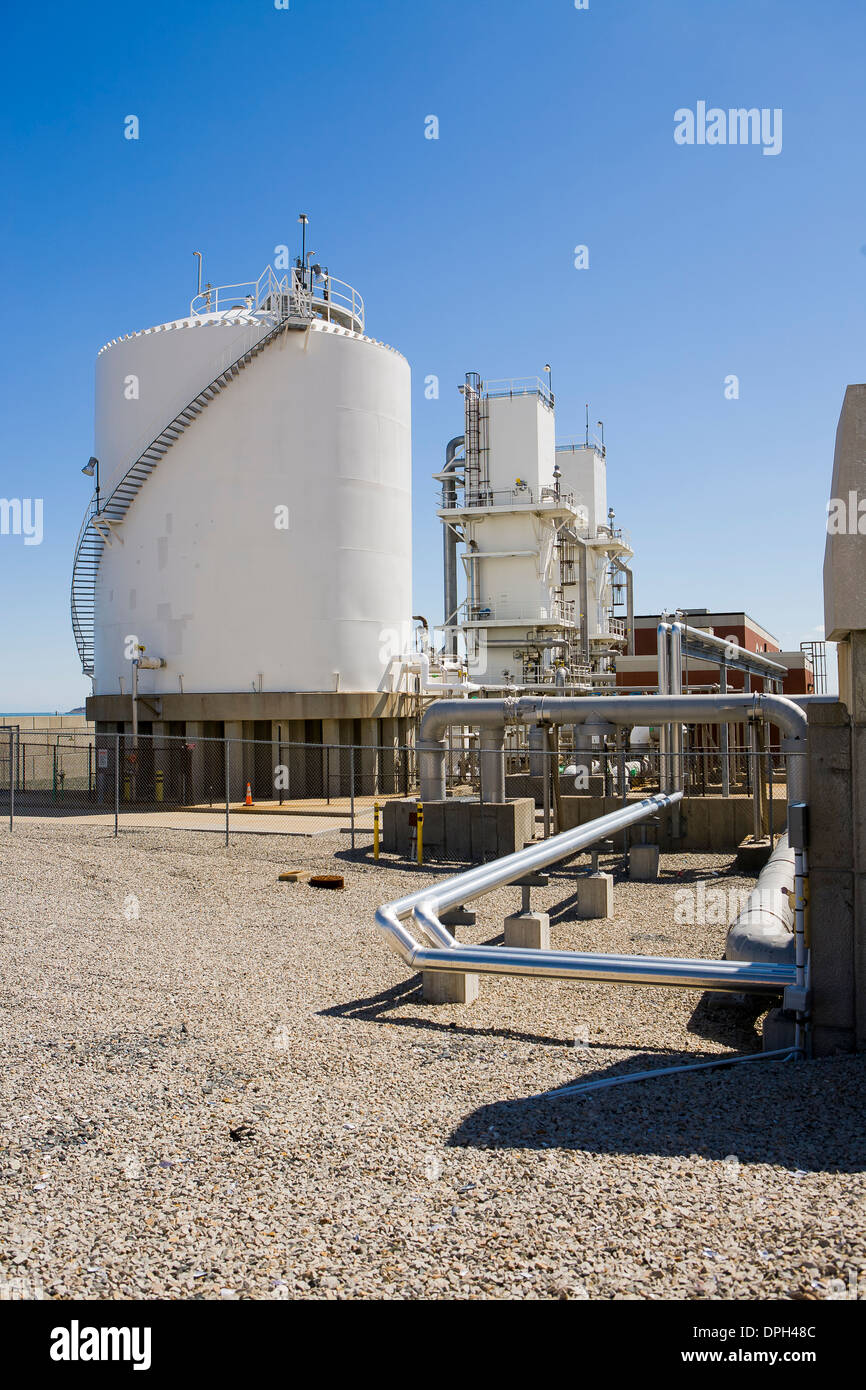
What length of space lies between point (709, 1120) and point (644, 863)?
11098mm

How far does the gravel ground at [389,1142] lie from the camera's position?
4.37m

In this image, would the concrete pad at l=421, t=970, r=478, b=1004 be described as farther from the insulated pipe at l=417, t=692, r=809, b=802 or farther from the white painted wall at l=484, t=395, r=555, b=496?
the white painted wall at l=484, t=395, r=555, b=496

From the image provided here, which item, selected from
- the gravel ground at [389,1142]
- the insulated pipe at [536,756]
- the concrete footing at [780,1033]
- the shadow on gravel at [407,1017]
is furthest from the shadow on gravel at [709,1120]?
the insulated pipe at [536,756]

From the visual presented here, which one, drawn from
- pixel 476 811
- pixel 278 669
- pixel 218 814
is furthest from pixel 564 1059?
pixel 278 669

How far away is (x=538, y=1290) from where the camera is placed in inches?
163

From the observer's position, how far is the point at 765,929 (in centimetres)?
955

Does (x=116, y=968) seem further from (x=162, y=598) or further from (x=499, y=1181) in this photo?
(x=162, y=598)

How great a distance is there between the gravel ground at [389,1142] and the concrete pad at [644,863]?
22.9ft

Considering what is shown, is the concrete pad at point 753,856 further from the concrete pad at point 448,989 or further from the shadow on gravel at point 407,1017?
the concrete pad at point 448,989

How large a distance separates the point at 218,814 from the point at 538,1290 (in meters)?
22.9

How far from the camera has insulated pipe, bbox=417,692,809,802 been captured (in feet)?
56.4

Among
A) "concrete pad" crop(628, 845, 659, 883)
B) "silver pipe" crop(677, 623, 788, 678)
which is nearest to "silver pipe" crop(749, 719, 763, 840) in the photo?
"concrete pad" crop(628, 845, 659, 883)

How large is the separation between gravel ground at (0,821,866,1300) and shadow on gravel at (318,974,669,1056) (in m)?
0.04
